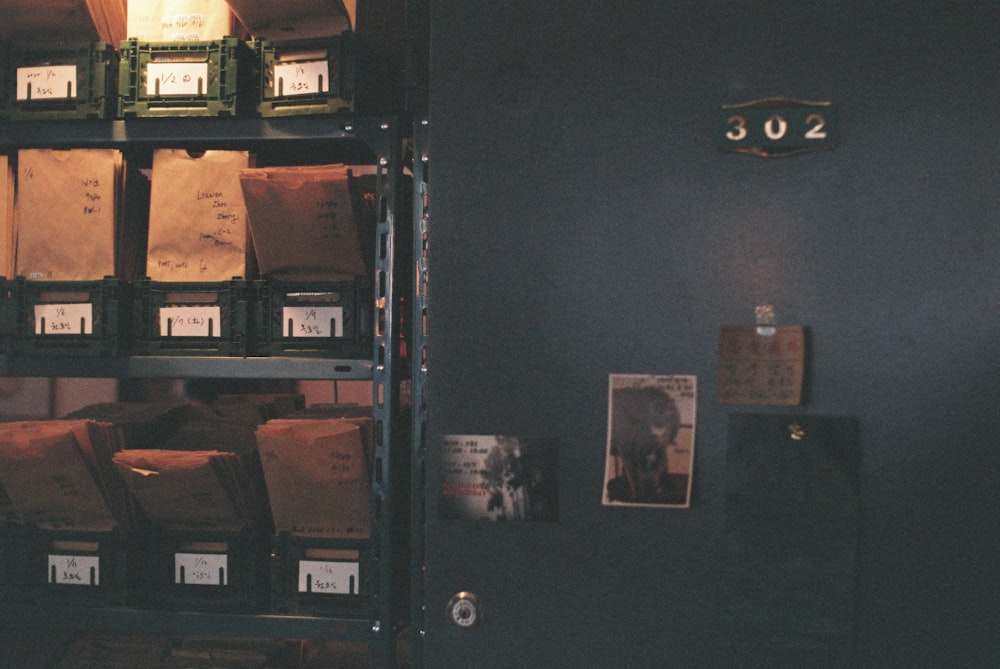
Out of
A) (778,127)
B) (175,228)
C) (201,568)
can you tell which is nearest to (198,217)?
(175,228)

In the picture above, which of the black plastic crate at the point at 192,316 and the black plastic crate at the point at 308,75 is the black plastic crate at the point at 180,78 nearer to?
the black plastic crate at the point at 308,75

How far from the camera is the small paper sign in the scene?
3.49 feet

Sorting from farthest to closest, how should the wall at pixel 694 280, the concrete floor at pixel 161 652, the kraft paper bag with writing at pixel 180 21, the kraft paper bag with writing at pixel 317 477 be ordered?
1. the concrete floor at pixel 161 652
2. the kraft paper bag with writing at pixel 180 21
3. the kraft paper bag with writing at pixel 317 477
4. the wall at pixel 694 280

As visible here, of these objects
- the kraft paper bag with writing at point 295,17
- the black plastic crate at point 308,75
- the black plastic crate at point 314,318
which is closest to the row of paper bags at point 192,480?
the black plastic crate at point 314,318

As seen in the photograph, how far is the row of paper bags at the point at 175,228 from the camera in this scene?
1.50 metres

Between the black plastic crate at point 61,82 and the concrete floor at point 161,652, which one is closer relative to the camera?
the black plastic crate at point 61,82

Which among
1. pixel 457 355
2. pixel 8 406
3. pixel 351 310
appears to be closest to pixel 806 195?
pixel 457 355

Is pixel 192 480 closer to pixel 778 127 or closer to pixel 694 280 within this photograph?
pixel 694 280

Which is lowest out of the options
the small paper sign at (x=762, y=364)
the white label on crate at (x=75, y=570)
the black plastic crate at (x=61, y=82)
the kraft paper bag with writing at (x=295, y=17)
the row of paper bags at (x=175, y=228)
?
the white label on crate at (x=75, y=570)

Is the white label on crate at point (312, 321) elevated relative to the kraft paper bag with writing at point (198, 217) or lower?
lower

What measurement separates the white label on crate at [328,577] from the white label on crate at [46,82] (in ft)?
3.55

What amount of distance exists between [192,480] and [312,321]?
0.39m

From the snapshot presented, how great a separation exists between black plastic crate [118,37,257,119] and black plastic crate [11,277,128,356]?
37cm

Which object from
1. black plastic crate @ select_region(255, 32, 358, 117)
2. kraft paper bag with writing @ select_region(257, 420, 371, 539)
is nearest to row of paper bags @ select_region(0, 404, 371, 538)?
kraft paper bag with writing @ select_region(257, 420, 371, 539)
